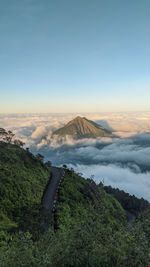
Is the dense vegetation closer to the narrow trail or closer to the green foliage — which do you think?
the green foliage

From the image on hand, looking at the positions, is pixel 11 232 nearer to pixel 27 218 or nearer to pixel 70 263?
pixel 27 218

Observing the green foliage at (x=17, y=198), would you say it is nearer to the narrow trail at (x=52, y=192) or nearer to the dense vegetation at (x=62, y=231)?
the dense vegetation at (x=62, y=231)

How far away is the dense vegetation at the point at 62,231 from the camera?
25.1 ft

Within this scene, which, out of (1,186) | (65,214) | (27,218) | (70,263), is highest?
(70,263)

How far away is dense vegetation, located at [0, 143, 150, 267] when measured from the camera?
764 cm

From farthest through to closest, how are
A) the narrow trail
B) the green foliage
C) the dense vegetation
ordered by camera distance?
1. the narrow trail
2. the green foliage
3. the dense vegetation

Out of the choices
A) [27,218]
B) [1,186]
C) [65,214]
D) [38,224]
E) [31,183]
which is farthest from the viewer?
[31,183]

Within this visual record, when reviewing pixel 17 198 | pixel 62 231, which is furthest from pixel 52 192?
pixel 62 231

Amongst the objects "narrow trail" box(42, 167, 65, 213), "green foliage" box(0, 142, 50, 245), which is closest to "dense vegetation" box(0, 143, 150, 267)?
"green foliage" box(0, 142, 50, 245)

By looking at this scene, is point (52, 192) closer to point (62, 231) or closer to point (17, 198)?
point (17, 198)

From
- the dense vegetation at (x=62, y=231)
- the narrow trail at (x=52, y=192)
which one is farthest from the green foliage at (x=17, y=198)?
the narrow trail at (x=52, y=192)

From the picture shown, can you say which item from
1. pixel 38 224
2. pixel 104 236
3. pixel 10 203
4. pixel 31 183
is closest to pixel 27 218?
pixel 38 224

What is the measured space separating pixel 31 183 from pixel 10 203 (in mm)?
10597

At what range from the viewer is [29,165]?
47906mm
